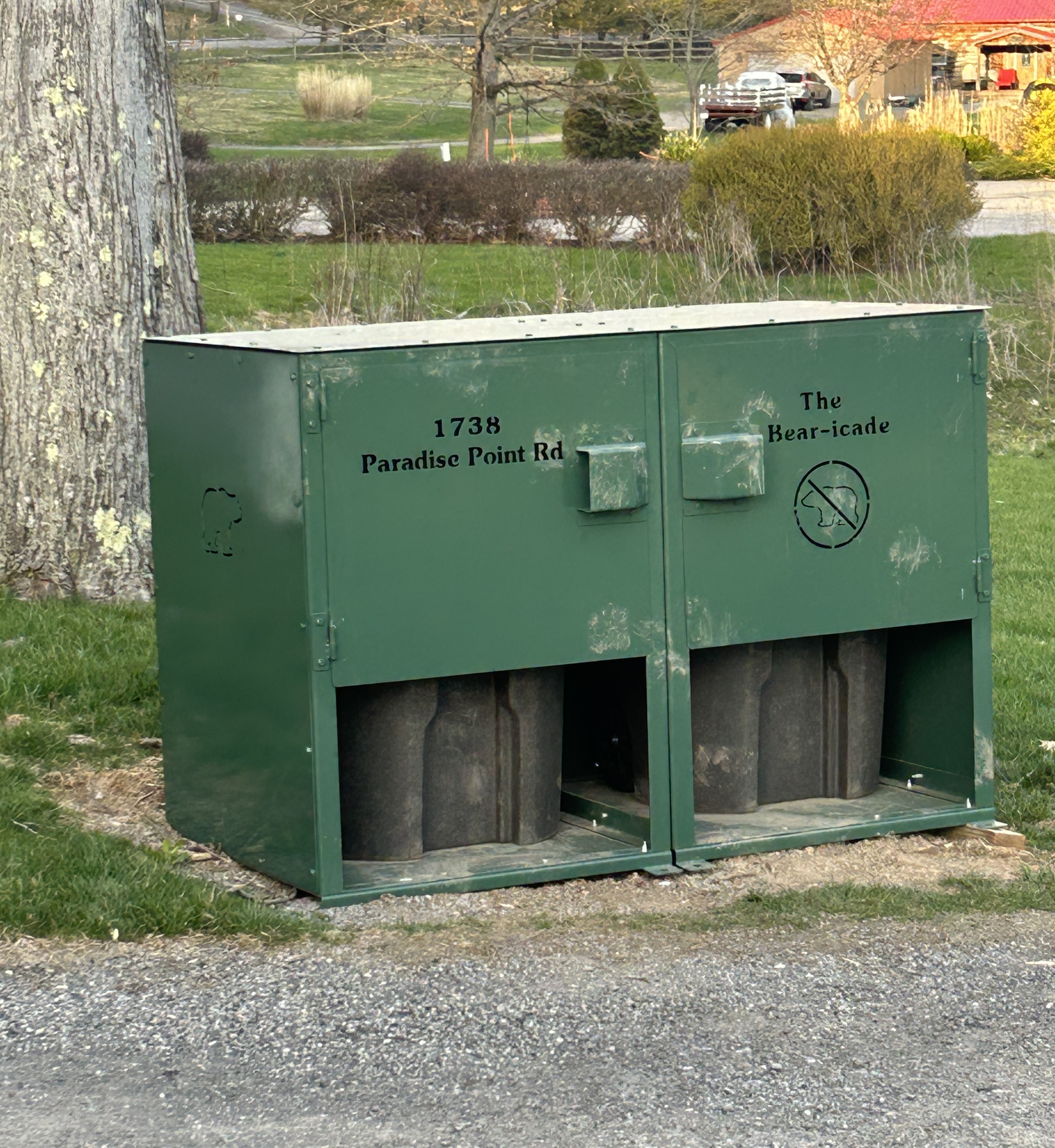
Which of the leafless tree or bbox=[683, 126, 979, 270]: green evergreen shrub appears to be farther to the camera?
the leafless tree

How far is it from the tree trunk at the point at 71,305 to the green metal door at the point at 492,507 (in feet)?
11.0

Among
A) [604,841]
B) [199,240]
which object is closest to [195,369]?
[604,841]

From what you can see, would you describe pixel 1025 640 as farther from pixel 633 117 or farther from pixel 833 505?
pixel 633 117

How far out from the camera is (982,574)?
16.1 feet

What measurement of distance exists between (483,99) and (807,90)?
23.4 metres

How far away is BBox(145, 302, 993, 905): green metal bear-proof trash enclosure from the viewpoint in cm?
A: 425

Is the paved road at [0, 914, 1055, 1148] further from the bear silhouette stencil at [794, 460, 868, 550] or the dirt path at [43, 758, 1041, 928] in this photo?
the bear silhouette stencil at [794, 460, 868, 550]

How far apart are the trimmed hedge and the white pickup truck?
798 inches

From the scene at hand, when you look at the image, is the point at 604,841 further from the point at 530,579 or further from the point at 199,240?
the point at 199,240

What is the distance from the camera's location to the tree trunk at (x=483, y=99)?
1195 inches

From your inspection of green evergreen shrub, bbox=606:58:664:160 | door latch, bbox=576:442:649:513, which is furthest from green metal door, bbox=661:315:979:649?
green evergreen shrub, bbox=606:58:664:160

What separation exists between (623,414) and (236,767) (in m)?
1.38

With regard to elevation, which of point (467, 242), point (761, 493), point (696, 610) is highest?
point (467, 242)

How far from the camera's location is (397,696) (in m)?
4.55
